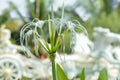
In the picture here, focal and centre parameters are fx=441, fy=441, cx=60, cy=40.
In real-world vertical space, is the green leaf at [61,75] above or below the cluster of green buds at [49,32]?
below

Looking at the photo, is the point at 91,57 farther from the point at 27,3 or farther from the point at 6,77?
the point at 27,3

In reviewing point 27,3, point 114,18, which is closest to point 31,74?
point 27,3

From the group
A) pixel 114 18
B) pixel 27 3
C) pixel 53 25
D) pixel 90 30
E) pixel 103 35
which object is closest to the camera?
pixel 53 25

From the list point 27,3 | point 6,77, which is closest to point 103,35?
point 6,77

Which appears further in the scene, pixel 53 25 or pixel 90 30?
pixel 90 30

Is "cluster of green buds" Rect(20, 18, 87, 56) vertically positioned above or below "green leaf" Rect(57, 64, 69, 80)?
above

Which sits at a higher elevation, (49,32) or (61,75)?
(49,32)

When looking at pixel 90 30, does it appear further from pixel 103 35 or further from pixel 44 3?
pixel 103 35

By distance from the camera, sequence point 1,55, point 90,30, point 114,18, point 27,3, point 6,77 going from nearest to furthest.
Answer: point 6,77 < point 1,55 < point 27,3 < point 90,30 < point 114,18

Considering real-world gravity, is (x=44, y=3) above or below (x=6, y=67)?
above
